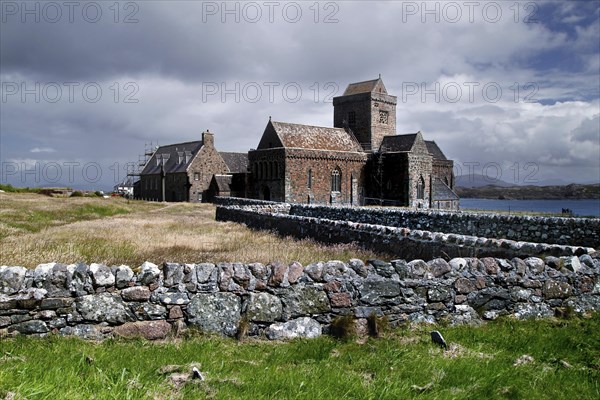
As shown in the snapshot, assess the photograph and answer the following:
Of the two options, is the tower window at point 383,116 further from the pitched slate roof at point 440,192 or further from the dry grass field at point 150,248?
the dry grass field at point 150,248

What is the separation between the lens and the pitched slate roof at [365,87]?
68.4 m

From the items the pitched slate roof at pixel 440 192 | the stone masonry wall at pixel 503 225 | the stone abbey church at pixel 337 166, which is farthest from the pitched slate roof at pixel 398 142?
the stone masonry wall at pixel 503 225

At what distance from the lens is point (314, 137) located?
59812 mm

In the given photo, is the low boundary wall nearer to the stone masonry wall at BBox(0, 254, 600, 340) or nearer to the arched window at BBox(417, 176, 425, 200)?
the stone masonry wall at BBox(0, 254, 600, 340)

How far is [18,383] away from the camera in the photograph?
13.2 ft

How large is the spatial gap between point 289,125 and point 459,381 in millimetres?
54896

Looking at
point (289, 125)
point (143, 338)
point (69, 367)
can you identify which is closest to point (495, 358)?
point (143, 338)

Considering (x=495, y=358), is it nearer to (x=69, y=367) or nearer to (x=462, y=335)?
(x=462, y=335)

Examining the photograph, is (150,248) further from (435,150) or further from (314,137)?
(435,150)

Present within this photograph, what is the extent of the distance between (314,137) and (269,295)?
54165mm

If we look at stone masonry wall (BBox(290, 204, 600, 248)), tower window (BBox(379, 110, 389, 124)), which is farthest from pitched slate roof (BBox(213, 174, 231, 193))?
stone masonry wall (BBox(290, 204, 600, 248))

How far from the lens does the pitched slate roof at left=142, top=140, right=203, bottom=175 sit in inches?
2784

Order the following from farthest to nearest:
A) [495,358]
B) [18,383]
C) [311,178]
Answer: [311,178], [495,358], [18,383]

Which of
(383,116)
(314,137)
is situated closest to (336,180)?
(314,137)
